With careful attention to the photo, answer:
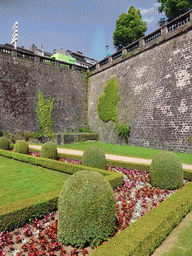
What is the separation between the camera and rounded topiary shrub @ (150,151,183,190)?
631cm

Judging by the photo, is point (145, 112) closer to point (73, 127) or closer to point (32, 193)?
point (73, 127)

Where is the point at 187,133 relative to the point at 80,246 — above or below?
above

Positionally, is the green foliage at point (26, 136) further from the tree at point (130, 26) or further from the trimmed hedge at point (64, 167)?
the tree at point (130, 26)

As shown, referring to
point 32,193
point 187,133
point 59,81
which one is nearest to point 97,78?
point 59,81

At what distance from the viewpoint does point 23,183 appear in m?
6.72

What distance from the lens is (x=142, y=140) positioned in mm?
16594

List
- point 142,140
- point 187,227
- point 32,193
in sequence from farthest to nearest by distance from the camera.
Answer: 1. point 142,140
2. point 32,193
3. point 187,227

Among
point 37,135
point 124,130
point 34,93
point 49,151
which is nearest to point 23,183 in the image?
point 49,151

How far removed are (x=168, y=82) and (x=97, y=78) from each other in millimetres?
11041

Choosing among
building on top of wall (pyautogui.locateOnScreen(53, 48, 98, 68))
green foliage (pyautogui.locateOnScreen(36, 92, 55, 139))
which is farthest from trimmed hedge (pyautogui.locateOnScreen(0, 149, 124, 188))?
building on top of wall (pyautogui.locateOnScreen(53, 48, 98, 68))

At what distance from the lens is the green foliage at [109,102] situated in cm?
2044

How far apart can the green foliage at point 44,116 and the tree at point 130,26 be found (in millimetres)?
18179

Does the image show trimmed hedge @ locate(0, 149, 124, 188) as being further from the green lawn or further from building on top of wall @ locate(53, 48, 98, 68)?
building on top of wall @ locate(53, 48, 98, 68)

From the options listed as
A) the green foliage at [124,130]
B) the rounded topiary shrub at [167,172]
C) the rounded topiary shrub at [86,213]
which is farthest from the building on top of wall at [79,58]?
the rounded topiary shrub at [86,213]
